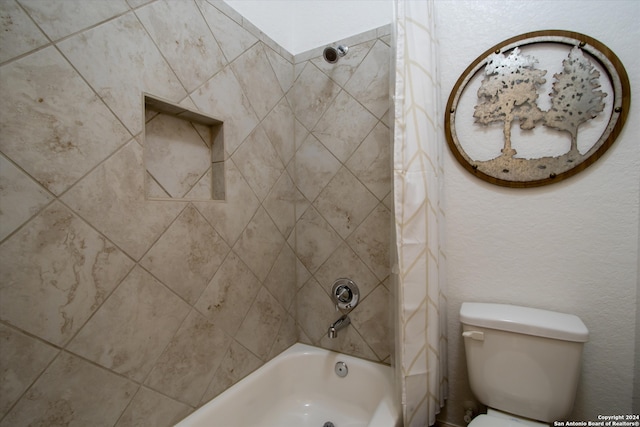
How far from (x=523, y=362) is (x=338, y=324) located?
0.77 m

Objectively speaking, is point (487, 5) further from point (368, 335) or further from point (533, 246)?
point (368, 335)

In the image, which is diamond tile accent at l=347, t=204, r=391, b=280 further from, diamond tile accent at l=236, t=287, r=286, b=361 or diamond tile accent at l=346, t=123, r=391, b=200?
diamond tile accent at l=236, t=287, r=286, b=361

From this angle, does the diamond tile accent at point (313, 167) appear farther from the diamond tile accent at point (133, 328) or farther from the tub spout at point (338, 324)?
the diamond tile accent at point (133, 328)

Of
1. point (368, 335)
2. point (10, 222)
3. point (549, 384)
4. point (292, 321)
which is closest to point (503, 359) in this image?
point (549, 384)

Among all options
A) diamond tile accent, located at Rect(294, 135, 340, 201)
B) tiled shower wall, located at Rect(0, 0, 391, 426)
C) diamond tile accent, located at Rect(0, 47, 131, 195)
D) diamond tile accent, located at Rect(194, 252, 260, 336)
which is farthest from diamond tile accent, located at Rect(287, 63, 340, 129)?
diamond tile accent, located at Rect(0, 47, 131, 195)

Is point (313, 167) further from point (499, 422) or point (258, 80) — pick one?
point (499, 422)

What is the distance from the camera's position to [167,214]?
97cm

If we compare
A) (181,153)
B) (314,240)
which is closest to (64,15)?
(181,153)

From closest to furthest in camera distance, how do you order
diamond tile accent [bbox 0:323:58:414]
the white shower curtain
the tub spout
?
diamond tile accent [bbox 0:323:58:414]
the white shower curtain
the tub spout

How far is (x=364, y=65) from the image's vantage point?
4.66ft

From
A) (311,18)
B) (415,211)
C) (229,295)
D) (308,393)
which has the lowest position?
(308,393)

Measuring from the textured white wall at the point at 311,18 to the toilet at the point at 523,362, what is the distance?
1.48 m

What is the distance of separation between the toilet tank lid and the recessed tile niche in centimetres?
116

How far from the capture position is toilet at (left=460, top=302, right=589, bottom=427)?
956 millimetres
